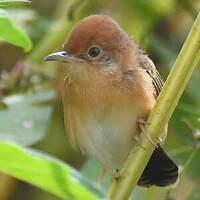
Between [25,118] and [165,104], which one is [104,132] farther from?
[165,104]

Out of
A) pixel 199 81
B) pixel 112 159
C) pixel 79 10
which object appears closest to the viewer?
pixel 112 159

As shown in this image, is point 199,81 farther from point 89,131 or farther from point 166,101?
point 166,101

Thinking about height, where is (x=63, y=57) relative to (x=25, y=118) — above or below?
above

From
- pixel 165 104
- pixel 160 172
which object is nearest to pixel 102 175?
pixel 160 172

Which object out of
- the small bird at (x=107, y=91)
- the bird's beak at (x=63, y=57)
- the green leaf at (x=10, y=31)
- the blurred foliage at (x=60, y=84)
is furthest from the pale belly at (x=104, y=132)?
the green leaf at (x=10, y=31)

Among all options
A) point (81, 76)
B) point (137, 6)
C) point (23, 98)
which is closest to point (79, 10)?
point (137, 6)

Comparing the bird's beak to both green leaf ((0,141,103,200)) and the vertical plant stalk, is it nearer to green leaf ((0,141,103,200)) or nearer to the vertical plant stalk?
the vertical plant stalk
